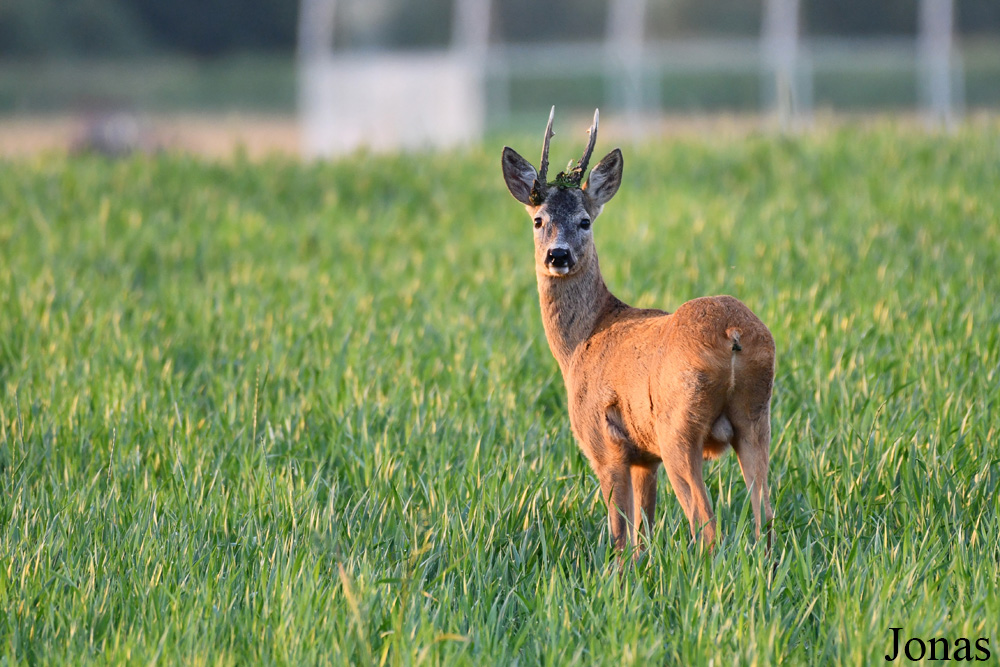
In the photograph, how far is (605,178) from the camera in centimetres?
382

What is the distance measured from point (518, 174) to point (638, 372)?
948 mm

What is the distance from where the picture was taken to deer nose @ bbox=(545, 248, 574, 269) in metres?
3.57

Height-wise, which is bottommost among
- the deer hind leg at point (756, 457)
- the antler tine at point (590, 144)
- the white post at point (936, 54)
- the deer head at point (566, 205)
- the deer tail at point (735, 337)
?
the deer hind leg at point (756, 457)

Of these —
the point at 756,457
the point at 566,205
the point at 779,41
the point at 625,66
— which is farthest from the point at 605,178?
the point at 625,66

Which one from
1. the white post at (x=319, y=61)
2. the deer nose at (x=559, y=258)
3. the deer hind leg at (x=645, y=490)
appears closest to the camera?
the deer hind leg at (x=645, y=490)

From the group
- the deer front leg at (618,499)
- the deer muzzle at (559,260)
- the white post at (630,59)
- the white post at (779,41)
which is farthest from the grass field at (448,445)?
the white post at (630,59)

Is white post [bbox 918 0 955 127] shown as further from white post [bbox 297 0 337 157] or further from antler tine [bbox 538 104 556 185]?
antler tine [bbox 538 104 556 185]

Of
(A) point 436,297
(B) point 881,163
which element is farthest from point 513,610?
(B) point 881,163

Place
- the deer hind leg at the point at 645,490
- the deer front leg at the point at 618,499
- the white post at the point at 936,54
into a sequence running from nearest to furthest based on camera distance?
the deer front leg at the point at 618,499 < the deer hind leg at the point at 645,490 < the white post at the point at 936,54

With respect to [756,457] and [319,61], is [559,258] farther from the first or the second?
[319,61]

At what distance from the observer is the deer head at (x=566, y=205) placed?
3.60 meters

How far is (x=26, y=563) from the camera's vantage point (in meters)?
3.12

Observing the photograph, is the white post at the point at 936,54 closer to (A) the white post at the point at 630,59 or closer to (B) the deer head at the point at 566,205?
(A) the white post at the point at 630,59

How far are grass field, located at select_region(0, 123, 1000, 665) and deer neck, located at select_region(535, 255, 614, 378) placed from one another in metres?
0.40
